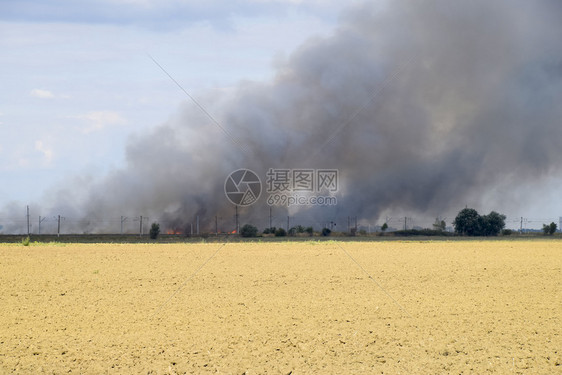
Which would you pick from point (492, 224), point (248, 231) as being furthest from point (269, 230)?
point (492, 224)

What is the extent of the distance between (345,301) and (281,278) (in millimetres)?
6390

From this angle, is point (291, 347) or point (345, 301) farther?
point (345, 301)

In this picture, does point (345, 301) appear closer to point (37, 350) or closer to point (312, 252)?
point (37, 350)

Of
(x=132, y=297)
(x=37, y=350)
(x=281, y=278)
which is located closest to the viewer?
(x=37, y=350)

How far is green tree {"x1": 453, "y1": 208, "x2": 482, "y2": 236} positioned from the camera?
78438mm

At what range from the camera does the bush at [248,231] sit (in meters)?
71.1

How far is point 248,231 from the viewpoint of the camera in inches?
2815

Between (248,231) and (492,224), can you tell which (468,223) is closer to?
(492,224)

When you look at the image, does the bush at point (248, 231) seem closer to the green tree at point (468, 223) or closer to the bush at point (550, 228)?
the green tree at point (468, 223)

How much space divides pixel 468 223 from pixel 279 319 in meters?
66.1

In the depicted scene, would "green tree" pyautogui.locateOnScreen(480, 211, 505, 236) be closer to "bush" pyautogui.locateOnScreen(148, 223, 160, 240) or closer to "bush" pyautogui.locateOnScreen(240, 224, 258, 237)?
"bush" pyautogui.locateOnScreen(240, 224, 258, 237)

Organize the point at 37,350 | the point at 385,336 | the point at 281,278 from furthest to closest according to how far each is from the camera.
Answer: the point at 281,278
the point at 385,336
the point at 37,350

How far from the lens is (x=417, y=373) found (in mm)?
12734

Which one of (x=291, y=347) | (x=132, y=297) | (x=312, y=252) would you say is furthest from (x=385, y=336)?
(x=312, y=252)
